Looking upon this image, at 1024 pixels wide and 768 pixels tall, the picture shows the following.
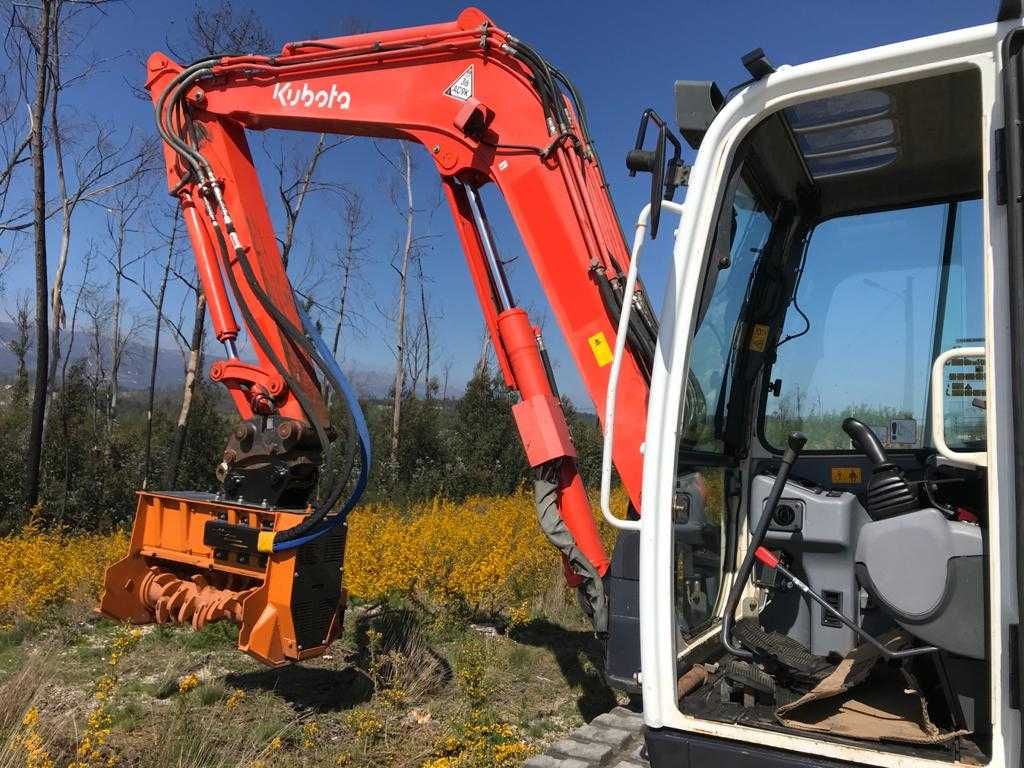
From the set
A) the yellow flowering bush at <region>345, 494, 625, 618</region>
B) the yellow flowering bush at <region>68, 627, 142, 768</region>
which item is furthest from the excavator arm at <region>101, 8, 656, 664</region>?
the yellow flowering bush at <region>345, 494, 625, 618</region>

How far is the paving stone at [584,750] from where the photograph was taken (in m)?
3.59

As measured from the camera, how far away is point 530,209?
3.70 m

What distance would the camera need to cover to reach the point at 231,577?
4445 mm

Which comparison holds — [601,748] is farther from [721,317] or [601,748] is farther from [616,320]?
[721,317]

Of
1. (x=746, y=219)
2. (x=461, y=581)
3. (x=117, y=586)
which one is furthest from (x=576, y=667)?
(x=746, y=219)

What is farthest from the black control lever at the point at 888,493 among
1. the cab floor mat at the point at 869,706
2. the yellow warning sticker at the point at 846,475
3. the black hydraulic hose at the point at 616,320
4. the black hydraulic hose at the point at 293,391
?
the black hydraulic hose at the point at 293,391

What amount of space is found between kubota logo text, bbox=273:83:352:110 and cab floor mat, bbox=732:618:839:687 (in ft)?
10.7

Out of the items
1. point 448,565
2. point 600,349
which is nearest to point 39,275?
point 448,565

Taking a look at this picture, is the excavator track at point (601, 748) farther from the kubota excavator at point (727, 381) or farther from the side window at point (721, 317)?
the side window at point (721, 317)

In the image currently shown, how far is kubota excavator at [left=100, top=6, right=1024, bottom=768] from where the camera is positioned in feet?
6.65

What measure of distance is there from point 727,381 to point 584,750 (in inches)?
71.3

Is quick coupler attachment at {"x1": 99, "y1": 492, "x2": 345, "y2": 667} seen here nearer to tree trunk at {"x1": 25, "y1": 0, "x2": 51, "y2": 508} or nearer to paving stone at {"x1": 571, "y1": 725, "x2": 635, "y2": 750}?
paving stone at {"x1": 571, "y1": 725, "x2": 635, "y2": 750}

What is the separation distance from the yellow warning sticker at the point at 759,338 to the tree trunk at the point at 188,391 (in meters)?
9.82

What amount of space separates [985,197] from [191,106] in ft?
14.3
